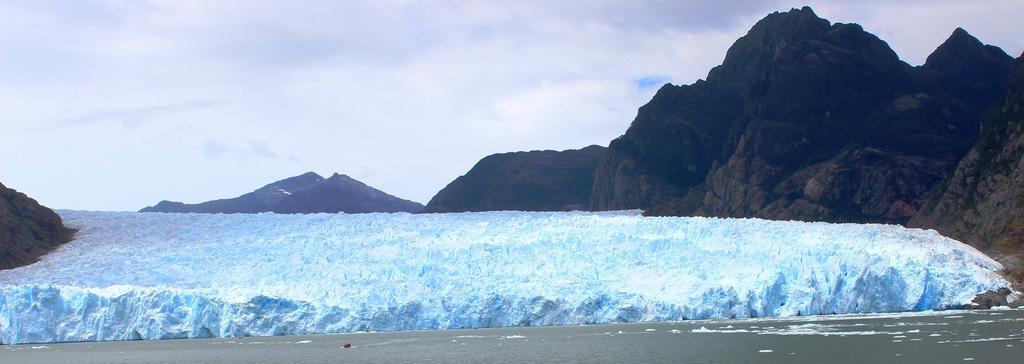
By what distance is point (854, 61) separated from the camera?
6869 centimetres

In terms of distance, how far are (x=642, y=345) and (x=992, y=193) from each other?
1038 inches

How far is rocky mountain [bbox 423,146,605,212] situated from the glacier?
50948 mm

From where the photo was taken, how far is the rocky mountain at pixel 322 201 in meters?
107

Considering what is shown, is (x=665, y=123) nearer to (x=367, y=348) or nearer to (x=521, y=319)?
(x=521, y=319)

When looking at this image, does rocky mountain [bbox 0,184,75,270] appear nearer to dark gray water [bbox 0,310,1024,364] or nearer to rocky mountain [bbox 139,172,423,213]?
dark gray water [bbox 0,310,1024,364]

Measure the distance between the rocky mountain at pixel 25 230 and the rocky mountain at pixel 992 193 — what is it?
34724 mm

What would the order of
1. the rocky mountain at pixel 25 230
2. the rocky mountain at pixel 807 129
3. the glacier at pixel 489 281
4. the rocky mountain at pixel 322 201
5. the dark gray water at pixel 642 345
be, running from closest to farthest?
the dark gray water at pixel 642 345
the glacier at pixel 489 281
the rocky mountain at pixel 25 230
the rocky mountain at pixel 807 129
the rocky mountain at pixel 322 201

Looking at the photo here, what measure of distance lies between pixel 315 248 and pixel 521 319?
8.64 meters

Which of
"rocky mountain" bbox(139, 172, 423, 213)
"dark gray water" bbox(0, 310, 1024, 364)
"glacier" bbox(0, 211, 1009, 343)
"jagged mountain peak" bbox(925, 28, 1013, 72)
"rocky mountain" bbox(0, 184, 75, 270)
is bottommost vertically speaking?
"dark gray water" bbox(0, 310, 1024, 364)

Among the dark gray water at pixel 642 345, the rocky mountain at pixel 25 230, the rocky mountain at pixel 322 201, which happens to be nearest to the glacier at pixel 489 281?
the dark gray water at pixel 642 345

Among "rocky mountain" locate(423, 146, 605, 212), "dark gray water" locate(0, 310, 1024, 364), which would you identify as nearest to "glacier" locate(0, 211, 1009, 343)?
"dark gray water" locate(0, 310, 1024, 364)

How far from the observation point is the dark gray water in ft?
71.6

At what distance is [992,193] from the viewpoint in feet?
150

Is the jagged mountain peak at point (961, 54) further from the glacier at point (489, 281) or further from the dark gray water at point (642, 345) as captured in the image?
the dark gray water at point (642, 345)
